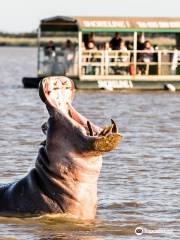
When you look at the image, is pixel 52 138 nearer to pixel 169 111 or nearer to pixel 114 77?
pixel 169 111

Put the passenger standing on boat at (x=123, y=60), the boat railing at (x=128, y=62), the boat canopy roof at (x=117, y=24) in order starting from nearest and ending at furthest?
the boat railing at (x=128, y=62), the passenger standing on boat at (x=123, y=60), the boat canopy roof at (x=117, y=24)

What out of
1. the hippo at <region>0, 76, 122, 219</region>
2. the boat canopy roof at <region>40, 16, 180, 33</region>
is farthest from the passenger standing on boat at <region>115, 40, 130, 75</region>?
the hippo at <region>0, 76, 122, 219</region>

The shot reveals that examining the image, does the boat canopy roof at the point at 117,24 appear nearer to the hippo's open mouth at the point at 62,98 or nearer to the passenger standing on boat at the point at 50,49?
the passenger standing on boat at the point at 50,49

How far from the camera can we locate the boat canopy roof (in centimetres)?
3113

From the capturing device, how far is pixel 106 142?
8758mm

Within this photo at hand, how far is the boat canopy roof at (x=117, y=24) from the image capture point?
102ft

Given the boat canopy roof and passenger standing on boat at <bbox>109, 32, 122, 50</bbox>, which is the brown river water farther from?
the boat canopy roof

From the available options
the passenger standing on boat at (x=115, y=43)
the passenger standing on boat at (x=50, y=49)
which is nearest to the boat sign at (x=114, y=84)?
the passenger standing on boat at (x=115, y=43)

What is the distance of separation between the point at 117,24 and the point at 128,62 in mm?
1459

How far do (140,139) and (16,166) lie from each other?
15.1 feet

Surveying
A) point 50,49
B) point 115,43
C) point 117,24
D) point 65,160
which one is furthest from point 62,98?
point 50,49

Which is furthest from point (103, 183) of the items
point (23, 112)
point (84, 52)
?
point (84, 52)

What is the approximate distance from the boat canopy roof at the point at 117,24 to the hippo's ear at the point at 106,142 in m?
22.2

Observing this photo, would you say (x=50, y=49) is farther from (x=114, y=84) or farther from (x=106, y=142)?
(x=106, y=142)
